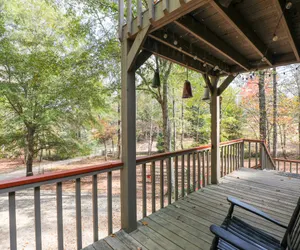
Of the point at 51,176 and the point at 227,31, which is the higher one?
the point at 227,31

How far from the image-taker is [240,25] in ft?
6.73

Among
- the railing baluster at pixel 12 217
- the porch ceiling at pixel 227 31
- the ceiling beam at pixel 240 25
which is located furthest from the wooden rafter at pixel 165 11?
the railing baluster at pixel 12 217

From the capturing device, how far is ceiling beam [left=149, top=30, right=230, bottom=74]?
232 cm

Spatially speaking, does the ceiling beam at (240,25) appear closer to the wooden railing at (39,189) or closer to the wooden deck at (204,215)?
the wooden railing at (39,189)

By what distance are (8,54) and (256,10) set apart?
24.9 ft

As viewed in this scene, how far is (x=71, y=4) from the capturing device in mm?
5230

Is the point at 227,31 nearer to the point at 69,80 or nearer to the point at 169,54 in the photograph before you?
the point at 169,54

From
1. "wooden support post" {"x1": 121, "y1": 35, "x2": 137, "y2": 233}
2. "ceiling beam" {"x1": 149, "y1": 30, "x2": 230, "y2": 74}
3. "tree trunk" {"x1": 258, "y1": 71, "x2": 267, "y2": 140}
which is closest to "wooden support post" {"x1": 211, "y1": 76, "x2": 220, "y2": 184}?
"ceiling beam" {"x1": 149, "y1": 30, "x2": 230, "y2": 74}

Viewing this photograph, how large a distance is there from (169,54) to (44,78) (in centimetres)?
561

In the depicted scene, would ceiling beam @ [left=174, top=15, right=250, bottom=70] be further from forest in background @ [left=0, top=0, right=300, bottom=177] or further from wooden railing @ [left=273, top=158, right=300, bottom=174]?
wooden railing @ [left=273, top=158, right=300, bottom=174]

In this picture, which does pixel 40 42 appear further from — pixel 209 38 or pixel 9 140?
pixel 209 38

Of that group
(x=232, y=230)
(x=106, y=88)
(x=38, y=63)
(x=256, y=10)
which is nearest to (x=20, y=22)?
(x=38, y=63)

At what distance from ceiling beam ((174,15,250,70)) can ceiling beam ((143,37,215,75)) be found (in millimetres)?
526

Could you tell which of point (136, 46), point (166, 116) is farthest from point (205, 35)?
point (166, 116)
